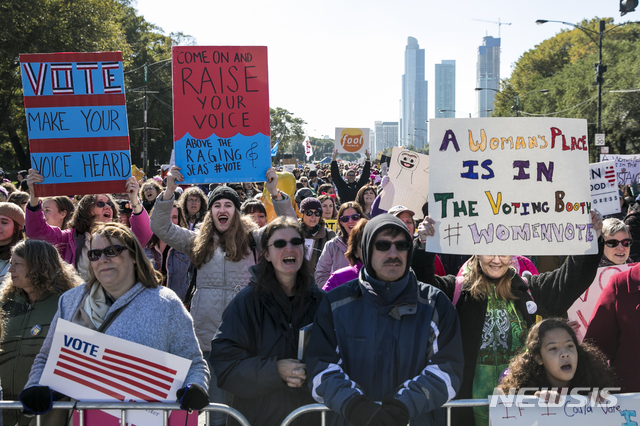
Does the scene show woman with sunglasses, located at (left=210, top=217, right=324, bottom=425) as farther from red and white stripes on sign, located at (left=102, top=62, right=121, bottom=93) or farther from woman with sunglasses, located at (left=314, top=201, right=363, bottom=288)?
red and white stripes on sign, located at (left=102, top=62, right=121, bottom=93)

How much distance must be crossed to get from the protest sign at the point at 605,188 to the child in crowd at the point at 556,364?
4009 mm

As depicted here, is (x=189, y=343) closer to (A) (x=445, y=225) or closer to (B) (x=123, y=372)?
(B) (x=123, y=372)

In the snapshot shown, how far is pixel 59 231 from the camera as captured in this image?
495 cm

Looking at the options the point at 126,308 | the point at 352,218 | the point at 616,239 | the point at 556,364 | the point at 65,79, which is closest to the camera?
the point at 126,308

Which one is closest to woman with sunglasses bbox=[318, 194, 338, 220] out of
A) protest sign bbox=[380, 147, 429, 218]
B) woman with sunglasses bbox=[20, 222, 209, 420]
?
protest sign bbox=[380, 147, 429, 218]

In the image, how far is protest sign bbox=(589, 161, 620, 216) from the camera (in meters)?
6.55

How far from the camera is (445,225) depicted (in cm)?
348

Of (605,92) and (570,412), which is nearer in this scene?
(570,412)

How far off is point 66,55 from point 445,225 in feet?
11.7

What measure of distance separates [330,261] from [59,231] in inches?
94.6

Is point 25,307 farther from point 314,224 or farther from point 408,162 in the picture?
point 408,162

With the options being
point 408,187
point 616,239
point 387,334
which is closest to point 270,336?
point 387,334

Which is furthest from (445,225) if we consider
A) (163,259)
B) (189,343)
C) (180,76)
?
(163,259)

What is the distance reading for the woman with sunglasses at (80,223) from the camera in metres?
4.68
